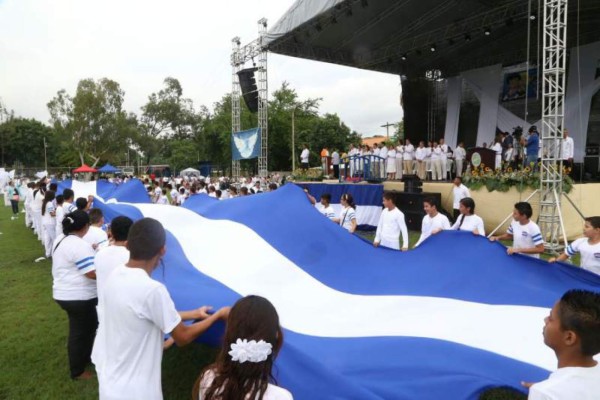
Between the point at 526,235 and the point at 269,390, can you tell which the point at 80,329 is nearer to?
the point at 269,390

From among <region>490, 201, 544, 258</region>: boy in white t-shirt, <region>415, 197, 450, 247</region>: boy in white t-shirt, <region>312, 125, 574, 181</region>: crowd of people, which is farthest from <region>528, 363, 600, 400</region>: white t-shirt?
<region>312, 125, 574, 181</region>: crowd of people

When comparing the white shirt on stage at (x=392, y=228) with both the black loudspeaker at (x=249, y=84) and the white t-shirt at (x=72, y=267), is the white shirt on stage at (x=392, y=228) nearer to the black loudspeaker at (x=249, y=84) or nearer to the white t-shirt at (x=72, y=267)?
the white t-shirt at (x=72, y=267)

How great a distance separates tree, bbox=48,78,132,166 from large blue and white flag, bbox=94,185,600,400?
4638cm

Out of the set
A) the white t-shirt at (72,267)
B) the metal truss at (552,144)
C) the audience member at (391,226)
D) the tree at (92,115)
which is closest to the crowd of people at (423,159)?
the metal truss at (552,144)

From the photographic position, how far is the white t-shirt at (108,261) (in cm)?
278

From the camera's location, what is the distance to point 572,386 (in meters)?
1.46

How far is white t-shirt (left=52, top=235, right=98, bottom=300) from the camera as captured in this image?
11.7 ft

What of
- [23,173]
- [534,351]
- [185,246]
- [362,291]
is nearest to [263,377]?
[534,351]

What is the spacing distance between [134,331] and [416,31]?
15.9 meters

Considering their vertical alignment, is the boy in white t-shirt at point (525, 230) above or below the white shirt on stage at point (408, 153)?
below

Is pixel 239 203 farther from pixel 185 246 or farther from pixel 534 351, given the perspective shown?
pixel 534 351

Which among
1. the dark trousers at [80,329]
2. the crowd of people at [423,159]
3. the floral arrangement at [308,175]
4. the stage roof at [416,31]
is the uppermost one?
the stage roof at [416,31]

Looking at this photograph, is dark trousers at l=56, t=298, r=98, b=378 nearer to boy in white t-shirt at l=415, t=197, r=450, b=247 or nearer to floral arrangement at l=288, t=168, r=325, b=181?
boy in white t-shirt at l=415, t=197, r=450, b=247

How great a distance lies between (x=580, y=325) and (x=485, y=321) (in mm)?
1563
